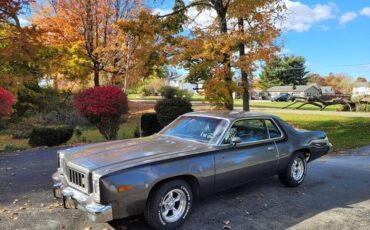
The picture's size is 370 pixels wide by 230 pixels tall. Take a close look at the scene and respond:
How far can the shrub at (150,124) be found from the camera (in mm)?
14039

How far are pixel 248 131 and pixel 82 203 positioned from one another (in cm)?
288

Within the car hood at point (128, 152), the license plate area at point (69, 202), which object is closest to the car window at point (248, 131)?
the car hood at point (128, 152)

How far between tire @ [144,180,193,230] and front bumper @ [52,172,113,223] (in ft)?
1.83

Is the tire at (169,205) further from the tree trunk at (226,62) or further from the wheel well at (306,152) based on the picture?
the tree trunk at (226,62)

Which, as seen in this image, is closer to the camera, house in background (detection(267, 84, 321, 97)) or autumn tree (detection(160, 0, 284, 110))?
autumn tree (detection(160, 0, 284, 110))

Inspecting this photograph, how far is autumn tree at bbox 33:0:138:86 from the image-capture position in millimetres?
21328

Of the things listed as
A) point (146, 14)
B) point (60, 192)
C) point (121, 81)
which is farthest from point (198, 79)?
point (121, 81)

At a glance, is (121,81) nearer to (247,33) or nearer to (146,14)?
(146,14)

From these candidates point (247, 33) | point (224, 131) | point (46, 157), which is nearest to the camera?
point (224, 131)

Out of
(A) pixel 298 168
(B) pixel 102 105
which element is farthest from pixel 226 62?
(A) pixel 298 168

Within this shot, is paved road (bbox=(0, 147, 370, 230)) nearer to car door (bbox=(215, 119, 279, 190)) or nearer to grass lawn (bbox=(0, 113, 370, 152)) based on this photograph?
car door (bbox=(215, 119, 279, 190))

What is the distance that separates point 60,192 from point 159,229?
4.63 feet

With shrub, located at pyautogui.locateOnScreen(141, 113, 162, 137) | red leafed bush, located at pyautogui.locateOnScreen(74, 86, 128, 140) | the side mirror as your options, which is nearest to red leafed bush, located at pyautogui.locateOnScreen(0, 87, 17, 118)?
red leafed bush, located at pyautogui.locateOnScreen(74, 86, 128, 140)

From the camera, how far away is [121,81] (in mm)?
24156
